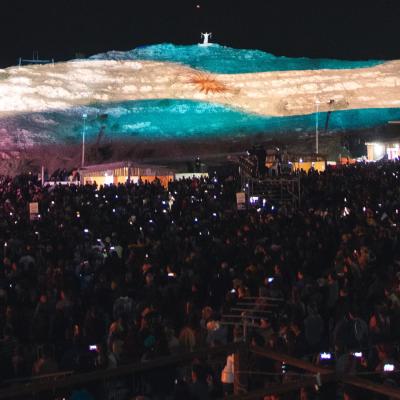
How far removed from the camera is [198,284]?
12.0 m

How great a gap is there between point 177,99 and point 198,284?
64889 millimetres

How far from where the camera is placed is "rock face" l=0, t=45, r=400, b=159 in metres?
66.4

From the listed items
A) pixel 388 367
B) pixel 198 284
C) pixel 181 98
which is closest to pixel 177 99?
pixel 181 98

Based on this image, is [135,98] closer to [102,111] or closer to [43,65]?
[102,111]

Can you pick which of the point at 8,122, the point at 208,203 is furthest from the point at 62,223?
the point at 8,122

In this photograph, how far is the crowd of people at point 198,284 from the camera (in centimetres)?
827

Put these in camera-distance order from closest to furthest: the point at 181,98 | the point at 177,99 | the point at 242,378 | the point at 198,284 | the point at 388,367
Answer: the point at 242,378
the point at 388,367
the point at 198,284
the point at 177,99
the point at 181,98

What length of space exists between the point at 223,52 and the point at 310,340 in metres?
96.4

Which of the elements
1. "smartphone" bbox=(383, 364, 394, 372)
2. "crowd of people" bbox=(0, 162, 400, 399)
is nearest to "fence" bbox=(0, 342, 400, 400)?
"crowd of people" bbox=(0, 162, 400, 399)

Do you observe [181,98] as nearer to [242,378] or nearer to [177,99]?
[177,99]

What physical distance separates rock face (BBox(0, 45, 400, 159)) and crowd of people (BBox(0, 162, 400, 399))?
43.8m

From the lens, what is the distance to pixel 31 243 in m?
16.7

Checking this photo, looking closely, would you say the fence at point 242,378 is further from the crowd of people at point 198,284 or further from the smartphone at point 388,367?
the smartphone at point 388,367

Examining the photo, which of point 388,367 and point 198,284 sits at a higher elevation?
point 198,284
